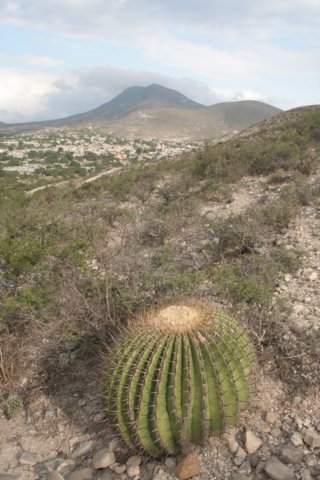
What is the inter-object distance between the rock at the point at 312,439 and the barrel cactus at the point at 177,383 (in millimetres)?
505

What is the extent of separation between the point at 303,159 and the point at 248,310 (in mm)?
9070

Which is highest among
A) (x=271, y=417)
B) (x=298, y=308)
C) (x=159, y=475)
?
(x=298, y=308)

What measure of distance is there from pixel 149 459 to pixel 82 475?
1.70 feet

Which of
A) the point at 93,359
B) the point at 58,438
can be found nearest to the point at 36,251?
the point at 93,359

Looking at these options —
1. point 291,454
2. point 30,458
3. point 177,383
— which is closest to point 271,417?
point 291,454

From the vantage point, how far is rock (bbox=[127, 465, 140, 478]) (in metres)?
2.96

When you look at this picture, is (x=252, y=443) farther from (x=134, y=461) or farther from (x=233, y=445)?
(x=134, y=461)

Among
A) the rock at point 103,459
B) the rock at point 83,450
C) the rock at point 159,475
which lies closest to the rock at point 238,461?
the rock at point 159,475

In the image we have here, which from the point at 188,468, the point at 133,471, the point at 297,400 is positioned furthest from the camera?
the point at 297,400

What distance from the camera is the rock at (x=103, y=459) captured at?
3.08 m

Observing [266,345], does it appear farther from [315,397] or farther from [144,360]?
[144,360]

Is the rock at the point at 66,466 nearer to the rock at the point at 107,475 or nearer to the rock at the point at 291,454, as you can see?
the rock at the point at 107,475

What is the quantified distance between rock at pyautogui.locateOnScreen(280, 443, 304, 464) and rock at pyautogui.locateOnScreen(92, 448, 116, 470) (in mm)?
1297

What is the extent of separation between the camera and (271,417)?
3289 mm
